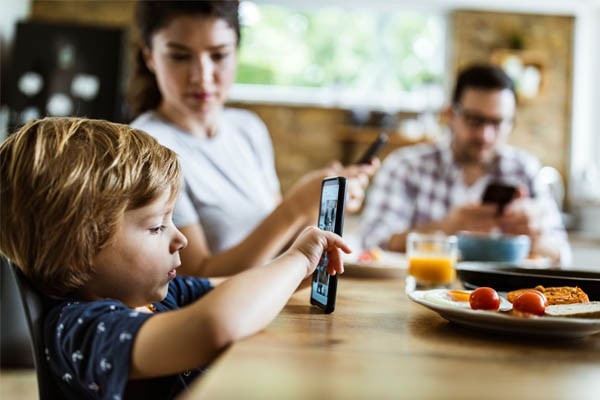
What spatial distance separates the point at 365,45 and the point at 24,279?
4.62 metres

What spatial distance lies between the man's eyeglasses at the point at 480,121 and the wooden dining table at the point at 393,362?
1.93m

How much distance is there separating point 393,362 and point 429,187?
7.53ft

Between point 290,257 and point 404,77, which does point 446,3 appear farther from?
point 290,257

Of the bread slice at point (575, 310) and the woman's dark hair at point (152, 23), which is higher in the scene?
the woman's dark hair at point (152, 23)

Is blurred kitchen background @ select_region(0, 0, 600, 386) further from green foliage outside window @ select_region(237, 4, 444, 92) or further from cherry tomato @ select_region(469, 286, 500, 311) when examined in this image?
cherry tomato @ select_region(469, 286, 500, 311)

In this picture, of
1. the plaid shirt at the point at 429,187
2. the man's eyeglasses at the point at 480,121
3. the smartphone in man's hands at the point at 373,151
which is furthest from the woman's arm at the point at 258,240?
the man's eyeglasses at the point at 480,121

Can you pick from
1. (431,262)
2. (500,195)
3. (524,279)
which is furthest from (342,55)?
(524,279)

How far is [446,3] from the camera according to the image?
5.04 metres

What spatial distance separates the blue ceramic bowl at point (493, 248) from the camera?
→ 5.91 feet

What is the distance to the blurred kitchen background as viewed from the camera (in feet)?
16.4

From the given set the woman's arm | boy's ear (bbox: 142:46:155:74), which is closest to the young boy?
the woman's arm

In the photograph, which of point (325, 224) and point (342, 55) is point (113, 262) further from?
point (342, 55)

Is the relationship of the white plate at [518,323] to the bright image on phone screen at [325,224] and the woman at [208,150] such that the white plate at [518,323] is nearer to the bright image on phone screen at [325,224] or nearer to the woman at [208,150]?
the bright image on phone screen at [325,224]

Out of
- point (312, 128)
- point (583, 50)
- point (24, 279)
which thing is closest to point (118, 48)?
point (312, 128)
